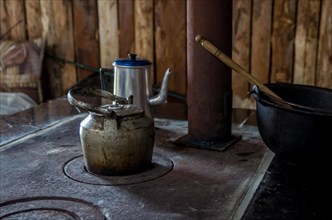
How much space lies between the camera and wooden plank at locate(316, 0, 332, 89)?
238 cm

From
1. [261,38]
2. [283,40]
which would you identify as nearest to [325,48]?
[283,40]

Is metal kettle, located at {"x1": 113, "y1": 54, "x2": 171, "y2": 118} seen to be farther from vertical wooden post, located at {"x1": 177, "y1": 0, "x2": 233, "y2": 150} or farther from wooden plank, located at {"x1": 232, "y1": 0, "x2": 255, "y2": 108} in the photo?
wooden plank, located at {"x1": 232, "y1": 0, "x2": 255, "y2": 108}

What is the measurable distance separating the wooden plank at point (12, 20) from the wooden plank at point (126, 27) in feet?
2.29

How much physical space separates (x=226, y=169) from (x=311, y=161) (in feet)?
0.77

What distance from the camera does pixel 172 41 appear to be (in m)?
2.68

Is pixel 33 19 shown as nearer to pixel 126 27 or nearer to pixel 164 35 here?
pixel 126 27

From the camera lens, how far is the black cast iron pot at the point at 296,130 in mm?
1058

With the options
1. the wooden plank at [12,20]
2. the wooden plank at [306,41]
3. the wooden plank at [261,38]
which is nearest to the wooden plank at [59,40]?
the wooden plank at [12,20]

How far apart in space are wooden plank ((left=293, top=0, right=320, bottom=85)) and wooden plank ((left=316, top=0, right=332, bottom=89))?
3 cm

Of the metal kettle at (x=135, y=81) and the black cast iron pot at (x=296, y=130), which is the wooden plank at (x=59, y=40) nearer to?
the metal kettle at (x=135, y=81)

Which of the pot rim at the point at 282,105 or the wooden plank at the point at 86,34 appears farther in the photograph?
the wooden plank at the point at 86,34

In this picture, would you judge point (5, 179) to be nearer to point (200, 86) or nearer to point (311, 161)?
point (200, 86)

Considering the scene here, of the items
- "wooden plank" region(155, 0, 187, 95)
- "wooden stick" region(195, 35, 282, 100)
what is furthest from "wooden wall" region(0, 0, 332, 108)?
"wooden stick" region(195, 35, 282, 100)

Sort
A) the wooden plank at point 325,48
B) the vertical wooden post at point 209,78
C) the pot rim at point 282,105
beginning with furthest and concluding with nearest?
the wooden plank at point 325,48 → the vertical wooden post at point 209,78 → the pot rim at point 282,105
